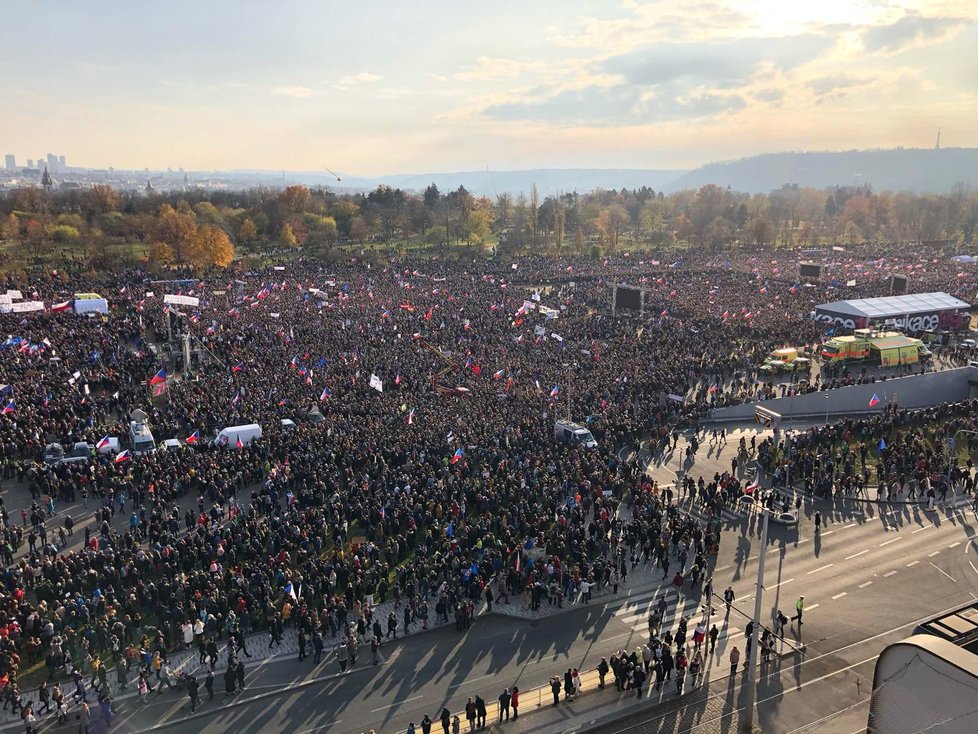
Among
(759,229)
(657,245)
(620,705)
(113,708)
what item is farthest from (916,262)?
(113,708)

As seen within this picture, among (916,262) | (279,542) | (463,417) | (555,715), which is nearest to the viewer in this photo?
(555,715)

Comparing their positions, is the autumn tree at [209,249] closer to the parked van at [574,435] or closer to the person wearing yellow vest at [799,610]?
the parked van at [574,435]

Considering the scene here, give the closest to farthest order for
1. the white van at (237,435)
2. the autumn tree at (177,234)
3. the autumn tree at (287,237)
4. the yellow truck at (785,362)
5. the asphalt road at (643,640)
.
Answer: the asphalt road at (643,640)
the white van at (237,435)
the yellow truck at (785,362)
the autumn tree at (177,234)
the autumn tree at (287,237)

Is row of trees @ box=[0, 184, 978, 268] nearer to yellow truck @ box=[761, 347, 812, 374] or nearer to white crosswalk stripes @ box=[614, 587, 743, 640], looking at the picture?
Result: yellow truck @ box=[761, 347, 812, 374]

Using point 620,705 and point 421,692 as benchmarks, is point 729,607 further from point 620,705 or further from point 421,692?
point 421,692

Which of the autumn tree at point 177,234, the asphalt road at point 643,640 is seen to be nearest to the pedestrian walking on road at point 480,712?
the asphalt road at point 643,640

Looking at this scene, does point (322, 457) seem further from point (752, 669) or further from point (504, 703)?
point (752, 669)

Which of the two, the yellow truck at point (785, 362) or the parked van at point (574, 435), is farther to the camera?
the yellow truck at point (785, 362)
